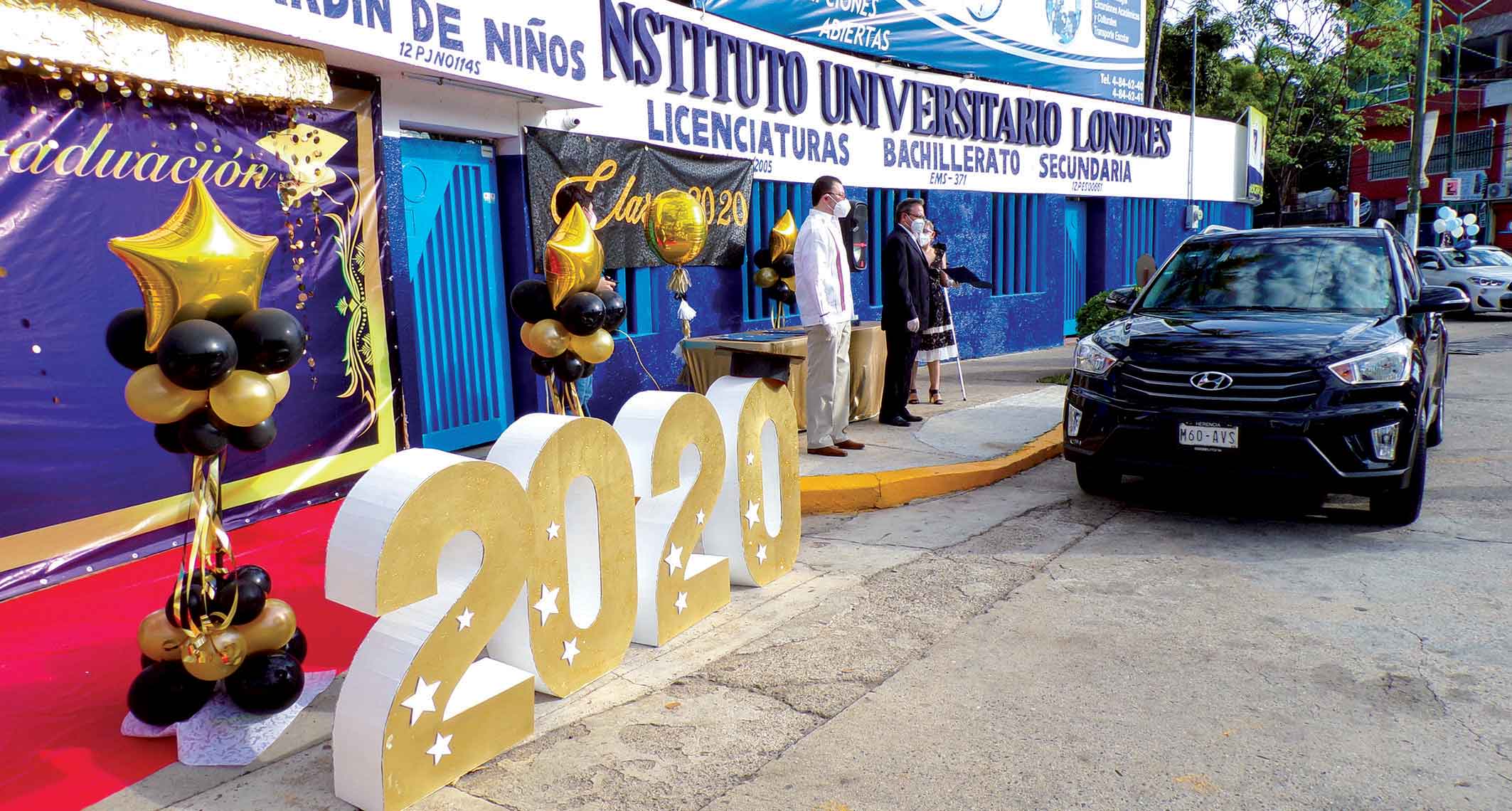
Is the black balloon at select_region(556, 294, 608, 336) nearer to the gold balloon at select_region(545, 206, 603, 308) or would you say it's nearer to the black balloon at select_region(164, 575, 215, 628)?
the gold balloon at select_region(545, 206, 603, 308)

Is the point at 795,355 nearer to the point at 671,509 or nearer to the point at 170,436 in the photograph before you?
the point at 671,509

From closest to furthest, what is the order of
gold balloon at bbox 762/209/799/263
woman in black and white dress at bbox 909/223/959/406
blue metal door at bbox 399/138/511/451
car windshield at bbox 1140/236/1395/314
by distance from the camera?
car windshield at bbox 1140/236/1395/314 → blue metal door at bbox 399/138/511/451 → gold balloon at bbox 762/209/799/263 → woman in black and white dress at bbox 909/223/959/406

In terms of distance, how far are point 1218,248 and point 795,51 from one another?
4.87 metres

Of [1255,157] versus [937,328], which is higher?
[1255,157]

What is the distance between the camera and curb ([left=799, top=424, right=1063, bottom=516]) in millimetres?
6660

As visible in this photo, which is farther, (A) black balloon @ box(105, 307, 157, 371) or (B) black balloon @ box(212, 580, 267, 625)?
(B) black balloon @ box(212, 580, 267, 625)

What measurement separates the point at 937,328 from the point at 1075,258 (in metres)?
7.62

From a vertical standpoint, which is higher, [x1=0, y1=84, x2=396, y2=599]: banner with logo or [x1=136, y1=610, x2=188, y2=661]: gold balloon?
[x1=0, y1=84, x2=396, y2=599]: banner with logo

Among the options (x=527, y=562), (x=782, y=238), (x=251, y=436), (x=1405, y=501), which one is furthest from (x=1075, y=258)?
(x=251, y=436)

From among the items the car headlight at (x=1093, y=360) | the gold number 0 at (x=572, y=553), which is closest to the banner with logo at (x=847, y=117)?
the car headlight at (x=1093, y=360)

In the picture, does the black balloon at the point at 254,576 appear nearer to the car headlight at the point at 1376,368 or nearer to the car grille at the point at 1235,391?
the car grille at the point at 1235,391

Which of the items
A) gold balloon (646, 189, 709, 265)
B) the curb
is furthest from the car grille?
gold balloon (646, 189, 709, 265)

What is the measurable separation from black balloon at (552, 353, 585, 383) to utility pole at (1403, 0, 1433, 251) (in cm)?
2112

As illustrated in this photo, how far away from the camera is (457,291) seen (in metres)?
7.51
